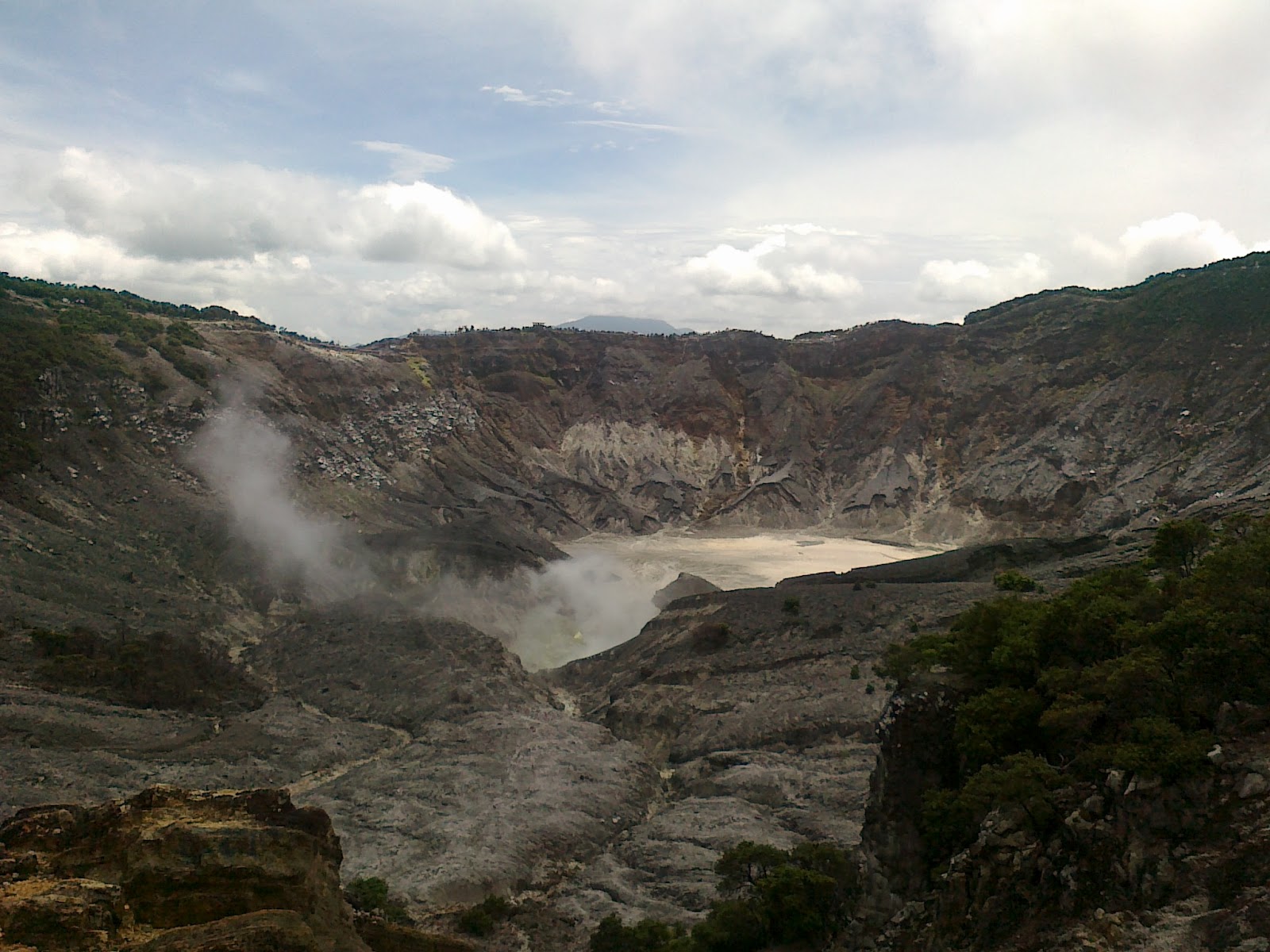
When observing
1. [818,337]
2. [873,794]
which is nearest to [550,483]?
[818,337]

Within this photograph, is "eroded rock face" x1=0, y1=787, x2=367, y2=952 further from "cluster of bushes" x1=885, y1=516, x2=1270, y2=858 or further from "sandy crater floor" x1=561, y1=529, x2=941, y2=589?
"sandy crater floor" x1=561, y1=529, x2=941, y2=589

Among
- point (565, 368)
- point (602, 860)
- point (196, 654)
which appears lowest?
point (602, 860)

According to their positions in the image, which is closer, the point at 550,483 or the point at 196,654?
the point at 196,654

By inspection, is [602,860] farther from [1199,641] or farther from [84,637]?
[84,637]

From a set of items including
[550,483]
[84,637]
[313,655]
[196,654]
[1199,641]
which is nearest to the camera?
[1199,641]

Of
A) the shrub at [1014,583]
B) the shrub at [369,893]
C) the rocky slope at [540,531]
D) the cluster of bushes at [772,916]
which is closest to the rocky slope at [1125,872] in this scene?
the cluster of bushes at [772,916]

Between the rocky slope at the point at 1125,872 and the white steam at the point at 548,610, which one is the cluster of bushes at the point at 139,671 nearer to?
the white steam at the point at 548,610
